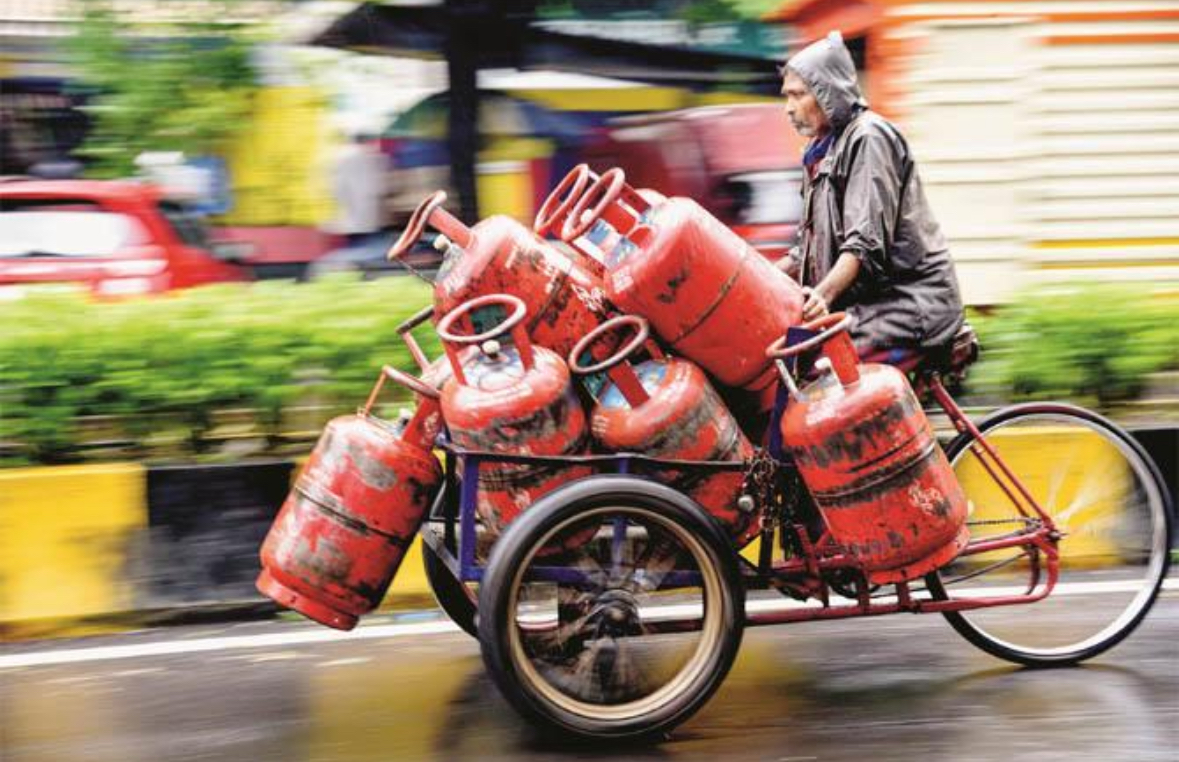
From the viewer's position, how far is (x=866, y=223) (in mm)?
4305

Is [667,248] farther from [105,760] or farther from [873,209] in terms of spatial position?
[105,760]

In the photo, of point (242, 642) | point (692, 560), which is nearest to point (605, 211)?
point (692, 560)

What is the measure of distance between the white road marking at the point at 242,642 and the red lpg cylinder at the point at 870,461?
1.21m

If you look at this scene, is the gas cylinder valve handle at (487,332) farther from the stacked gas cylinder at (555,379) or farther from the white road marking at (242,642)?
the white road marking at (242,642)

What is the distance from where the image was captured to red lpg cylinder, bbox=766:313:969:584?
157 inches

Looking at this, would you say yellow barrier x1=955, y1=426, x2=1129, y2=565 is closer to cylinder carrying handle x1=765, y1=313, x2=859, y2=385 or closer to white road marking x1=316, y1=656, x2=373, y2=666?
cylinder carrying handle x1=765, y1=313, x2=859, y2=385

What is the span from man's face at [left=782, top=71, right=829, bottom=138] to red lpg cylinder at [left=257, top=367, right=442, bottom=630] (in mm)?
1373

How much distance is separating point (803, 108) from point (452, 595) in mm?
1916

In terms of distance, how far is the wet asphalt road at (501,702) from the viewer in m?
4.09

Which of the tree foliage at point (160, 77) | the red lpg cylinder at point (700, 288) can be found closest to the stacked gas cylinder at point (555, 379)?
the red lpg cylinder at point (700, 288)

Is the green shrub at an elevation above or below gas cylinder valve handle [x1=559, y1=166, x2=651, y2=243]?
below

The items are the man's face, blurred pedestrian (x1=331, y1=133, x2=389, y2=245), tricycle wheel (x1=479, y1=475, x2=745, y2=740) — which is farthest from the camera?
blurred pedestrian (x1=331, y1=133, x2=389, y2=245)

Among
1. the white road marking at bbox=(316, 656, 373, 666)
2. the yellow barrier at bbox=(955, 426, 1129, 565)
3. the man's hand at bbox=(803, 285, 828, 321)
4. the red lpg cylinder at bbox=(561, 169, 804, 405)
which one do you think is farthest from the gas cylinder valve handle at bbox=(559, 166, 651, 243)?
the white road marking at bbox=(316, 656, 373, 666)

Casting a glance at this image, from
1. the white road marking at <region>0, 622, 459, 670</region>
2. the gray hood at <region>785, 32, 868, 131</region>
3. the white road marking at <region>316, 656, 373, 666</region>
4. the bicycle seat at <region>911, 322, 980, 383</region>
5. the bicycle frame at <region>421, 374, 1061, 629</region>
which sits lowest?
the white road marking at <region>0, 622, 459, 670</region>
